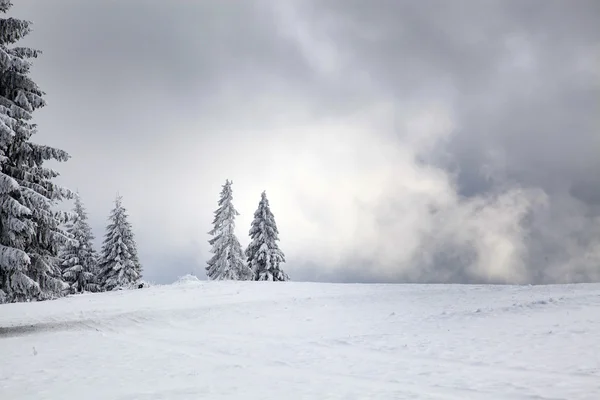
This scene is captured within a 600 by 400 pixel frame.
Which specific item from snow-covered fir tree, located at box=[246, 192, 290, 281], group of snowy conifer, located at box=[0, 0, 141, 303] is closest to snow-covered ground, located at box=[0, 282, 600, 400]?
group of snowy conifer, located at box=[0, 0, 141, 303]

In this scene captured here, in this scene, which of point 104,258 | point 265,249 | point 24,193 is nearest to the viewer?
point 24,193

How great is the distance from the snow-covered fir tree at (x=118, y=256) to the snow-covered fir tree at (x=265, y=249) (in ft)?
44.5

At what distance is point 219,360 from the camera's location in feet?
40.3

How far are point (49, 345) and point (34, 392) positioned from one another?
6.91 meters

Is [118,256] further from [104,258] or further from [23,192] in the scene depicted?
[23,192]

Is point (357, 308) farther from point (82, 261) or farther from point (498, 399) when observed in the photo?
point (82, 261)

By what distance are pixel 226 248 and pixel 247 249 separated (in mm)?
2948

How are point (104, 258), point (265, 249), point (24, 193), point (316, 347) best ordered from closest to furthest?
1. point (316, 347)
2. point (24, 193)
3. point (265, 249)
4. point (104, 258)

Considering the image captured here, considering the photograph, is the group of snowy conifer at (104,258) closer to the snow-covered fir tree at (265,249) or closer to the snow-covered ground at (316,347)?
the snow-covered fir tree at (265,249)

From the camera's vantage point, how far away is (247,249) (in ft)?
159

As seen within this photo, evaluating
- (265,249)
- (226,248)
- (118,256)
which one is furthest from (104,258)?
(265,249)

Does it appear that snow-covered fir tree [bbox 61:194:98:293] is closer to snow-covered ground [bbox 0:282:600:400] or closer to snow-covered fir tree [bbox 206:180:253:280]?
snow-covered fir tree [bbox 206:180:253:280]

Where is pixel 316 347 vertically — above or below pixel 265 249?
below

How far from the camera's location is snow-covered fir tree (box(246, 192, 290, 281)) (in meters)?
47.0
